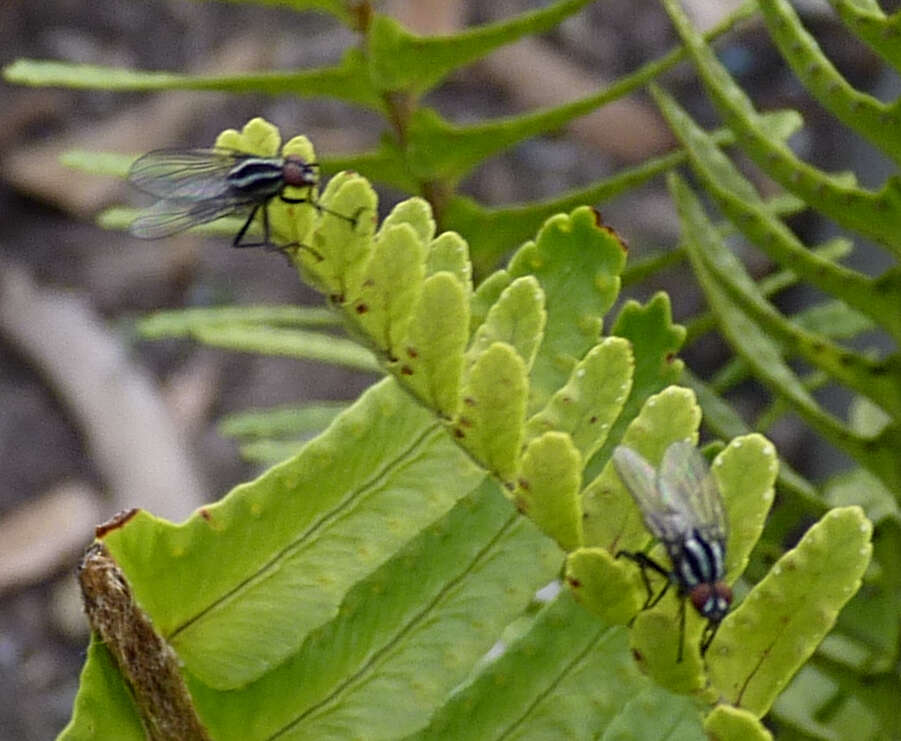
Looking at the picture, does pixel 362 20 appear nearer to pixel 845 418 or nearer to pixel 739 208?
pixel 739 208

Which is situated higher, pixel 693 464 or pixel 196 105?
pixel 196 105

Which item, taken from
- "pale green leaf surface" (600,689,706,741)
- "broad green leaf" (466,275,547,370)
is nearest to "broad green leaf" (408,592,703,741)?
"pale green leaf surface" (600,689,706,741)

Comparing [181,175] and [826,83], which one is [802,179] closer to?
[826,83]

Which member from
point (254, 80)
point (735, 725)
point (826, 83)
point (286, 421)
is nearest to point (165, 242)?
point (286, 421)

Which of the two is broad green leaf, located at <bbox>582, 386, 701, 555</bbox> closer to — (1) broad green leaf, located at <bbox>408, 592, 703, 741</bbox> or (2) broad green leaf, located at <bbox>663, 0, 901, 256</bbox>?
(1) broad green leaf, located at <bbox>408, 592, 703, 741</bbox>

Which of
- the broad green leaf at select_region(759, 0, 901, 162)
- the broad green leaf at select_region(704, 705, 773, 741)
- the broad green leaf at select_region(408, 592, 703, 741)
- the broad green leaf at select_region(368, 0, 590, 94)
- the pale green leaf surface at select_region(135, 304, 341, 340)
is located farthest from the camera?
the pale green leaf surface at select_region(135, 304, 341, 340)

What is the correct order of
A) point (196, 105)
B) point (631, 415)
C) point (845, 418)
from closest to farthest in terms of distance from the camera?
1. point (631, 415)
2. point (845, 418)
3. point (196, 105)

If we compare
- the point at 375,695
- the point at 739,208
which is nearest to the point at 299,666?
the point at 375,695
